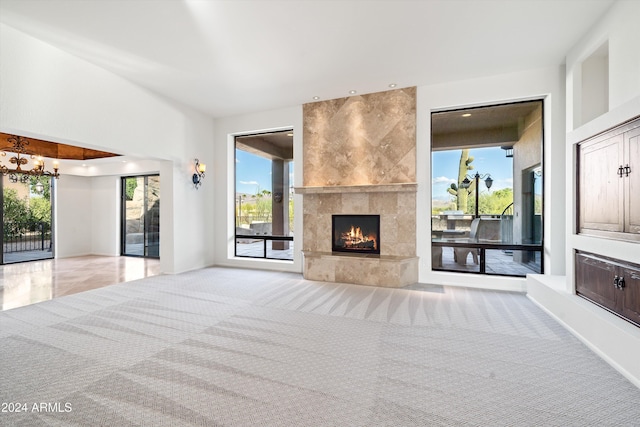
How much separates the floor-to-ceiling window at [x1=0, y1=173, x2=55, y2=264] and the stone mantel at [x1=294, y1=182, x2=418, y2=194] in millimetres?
7690

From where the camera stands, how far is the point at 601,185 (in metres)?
3.10

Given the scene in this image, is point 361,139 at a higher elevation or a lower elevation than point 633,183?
higher

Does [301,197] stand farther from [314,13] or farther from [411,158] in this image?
[314,13]

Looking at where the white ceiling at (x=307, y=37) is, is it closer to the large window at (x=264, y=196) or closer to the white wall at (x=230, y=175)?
the white wall at (x=230, y=175)

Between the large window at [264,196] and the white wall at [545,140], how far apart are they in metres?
2.85

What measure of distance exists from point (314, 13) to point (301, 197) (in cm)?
356

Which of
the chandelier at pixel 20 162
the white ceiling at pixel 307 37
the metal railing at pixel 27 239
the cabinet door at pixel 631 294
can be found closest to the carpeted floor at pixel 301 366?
the cabinet door at pixel 631 294

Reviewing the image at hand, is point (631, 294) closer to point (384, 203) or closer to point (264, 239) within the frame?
point (384, 203)

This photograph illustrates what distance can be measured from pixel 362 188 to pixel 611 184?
3360 millimetres

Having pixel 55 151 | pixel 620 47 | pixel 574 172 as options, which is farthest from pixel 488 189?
pixel 55 151

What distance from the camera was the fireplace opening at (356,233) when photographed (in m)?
5.71

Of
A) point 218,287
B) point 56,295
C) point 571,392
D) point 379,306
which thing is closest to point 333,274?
point 379,306

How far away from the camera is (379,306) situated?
4.08 metres

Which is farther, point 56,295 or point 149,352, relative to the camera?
point 56,295
